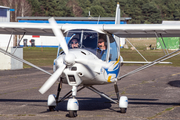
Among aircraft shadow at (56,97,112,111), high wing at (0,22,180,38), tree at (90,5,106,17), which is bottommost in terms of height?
aircraft shadow at (56,97,112,111)

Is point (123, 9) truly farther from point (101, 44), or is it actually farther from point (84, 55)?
point (84, 55)

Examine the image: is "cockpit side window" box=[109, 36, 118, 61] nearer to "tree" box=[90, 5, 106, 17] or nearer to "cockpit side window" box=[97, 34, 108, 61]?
"cockpit side window" box=[97, 34, 108, 61]

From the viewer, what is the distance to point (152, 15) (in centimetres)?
12675

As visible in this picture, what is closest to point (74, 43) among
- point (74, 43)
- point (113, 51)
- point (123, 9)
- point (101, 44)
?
point (74, 43)

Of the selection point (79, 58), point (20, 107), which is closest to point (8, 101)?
point (20, 107)

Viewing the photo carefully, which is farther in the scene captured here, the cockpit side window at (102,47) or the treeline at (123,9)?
the treeline at (123,9)

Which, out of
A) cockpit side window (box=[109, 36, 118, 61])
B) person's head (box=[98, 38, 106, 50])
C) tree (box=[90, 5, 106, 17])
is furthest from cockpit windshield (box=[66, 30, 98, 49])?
tree (box=[90, 5, 106, 17])

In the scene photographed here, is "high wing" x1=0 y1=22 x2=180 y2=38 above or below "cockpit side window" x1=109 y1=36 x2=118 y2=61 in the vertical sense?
above

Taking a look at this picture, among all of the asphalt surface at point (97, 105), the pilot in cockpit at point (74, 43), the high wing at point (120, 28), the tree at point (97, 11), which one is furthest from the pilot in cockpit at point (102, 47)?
the tree at point (97, 11)

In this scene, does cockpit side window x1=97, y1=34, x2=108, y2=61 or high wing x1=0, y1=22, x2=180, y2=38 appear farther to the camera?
high wing x1=0, y1=22, x2=180, y2=38

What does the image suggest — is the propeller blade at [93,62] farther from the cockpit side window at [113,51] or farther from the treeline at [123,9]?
the treeline at [123,9]

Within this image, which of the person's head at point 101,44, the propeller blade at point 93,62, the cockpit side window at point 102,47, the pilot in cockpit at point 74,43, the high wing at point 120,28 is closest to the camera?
the propeller blade at point 93,62

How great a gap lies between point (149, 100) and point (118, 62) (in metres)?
1.95

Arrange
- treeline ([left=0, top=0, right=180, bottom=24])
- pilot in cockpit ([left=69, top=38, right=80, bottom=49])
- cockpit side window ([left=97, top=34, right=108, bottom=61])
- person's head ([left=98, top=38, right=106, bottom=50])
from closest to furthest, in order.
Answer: pilot in cockpit ([left=69, top=38, right=80, bottom=49]) < cockpit side window ([left=97, top=34, right=108, bottom=61]) < person's head ([left=98, top=38, right=106, bottom=50]) < treeline ([left=0, top=0, right=180, bottom=24])
